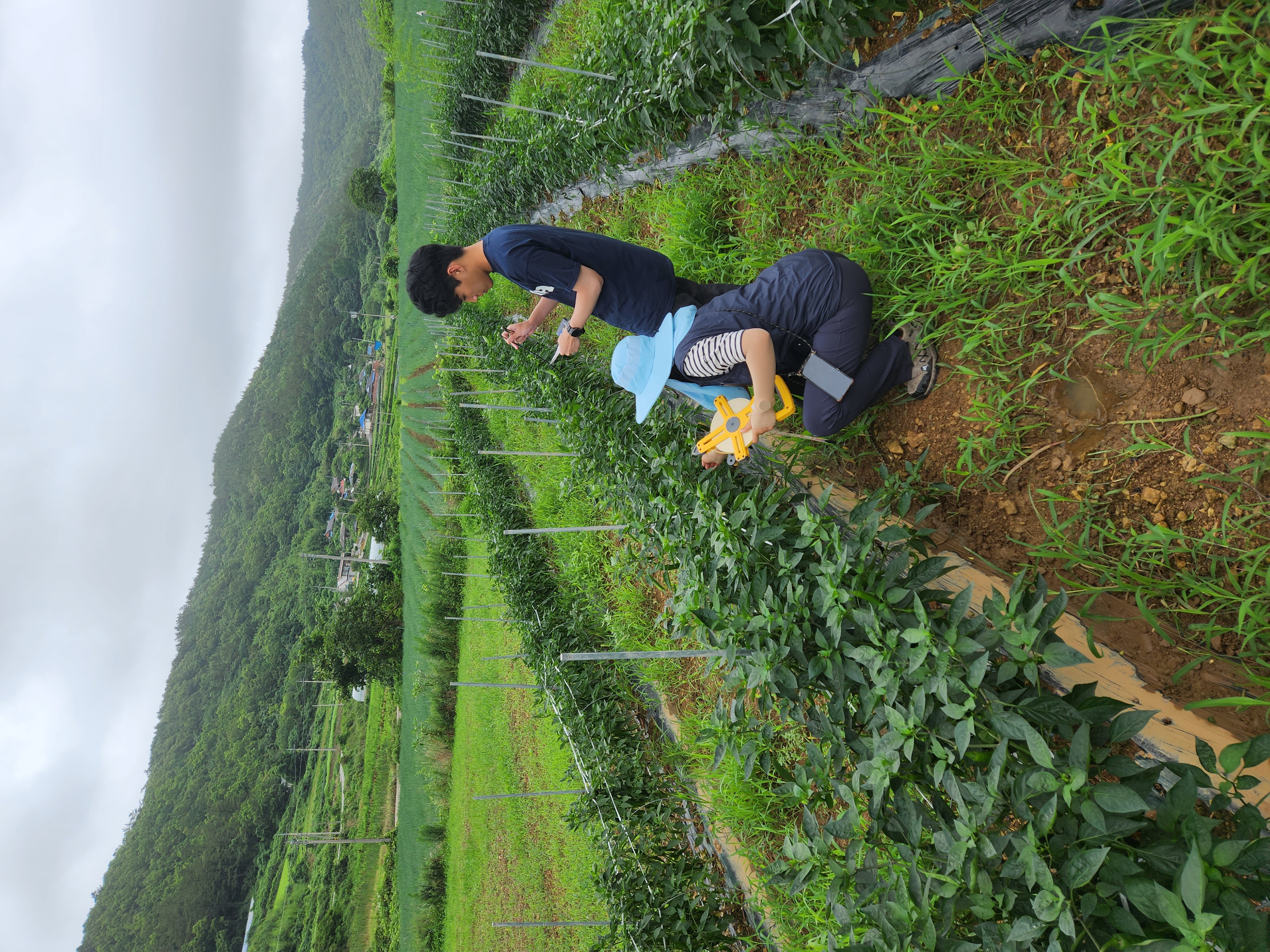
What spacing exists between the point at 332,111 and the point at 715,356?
5670 centimetres

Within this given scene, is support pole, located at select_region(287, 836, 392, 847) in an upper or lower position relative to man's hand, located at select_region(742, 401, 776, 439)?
lower

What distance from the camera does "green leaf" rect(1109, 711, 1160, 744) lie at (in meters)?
1.33

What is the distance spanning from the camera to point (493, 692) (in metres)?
8.20

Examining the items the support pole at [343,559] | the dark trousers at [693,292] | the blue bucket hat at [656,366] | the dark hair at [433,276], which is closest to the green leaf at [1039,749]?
the blue bucket hat at [656,366]

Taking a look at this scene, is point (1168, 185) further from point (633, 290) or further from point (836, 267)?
point (633, 290)

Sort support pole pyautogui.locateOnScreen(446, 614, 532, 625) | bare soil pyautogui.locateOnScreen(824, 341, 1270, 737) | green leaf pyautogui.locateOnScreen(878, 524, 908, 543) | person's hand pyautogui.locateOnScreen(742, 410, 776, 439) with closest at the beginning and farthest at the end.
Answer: bare soil pyautogui.locateOnScreen(824, 341, 1270, 737)
green leaf pyautogui.locateOnScreen(878, 524, 908, 543)
person's hand pyautogui.locateOnScreen(742, 410, 776, 439)
support pole pyautogui.locateOnScreen(446, 614, 532, 625)

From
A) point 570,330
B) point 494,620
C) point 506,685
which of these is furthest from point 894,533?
point 494,620

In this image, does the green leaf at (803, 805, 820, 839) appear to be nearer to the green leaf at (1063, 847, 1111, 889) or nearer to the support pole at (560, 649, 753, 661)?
the support pole at (560, 649, 753, 661)

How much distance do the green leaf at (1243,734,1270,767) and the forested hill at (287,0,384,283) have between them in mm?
39755

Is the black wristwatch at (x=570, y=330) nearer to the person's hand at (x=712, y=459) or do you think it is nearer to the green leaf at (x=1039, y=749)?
the person's hand at (x=712, y=459)

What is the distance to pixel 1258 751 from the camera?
119cm

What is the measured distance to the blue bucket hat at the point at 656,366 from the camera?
7.23ft

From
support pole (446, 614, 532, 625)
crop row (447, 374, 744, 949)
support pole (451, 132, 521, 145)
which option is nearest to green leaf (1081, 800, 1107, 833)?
crop row (447, 374, 744, 949)

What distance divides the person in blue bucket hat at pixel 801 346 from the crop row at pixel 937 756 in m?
0.43
